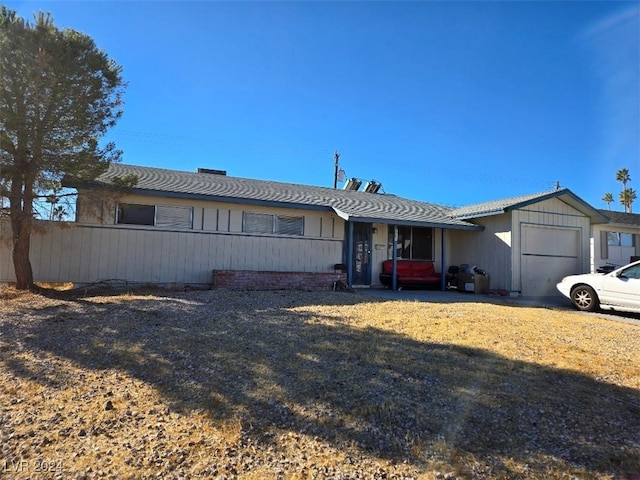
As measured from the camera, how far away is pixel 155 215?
11.0m

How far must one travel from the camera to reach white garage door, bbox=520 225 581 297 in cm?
1295

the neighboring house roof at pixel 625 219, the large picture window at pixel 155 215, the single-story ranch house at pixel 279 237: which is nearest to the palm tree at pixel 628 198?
the neighboring house roof at pixel 625 219

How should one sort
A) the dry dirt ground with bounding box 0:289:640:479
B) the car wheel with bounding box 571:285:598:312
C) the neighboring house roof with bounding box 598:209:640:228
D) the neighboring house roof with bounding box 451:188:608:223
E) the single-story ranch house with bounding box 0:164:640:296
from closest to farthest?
the dry dirt ground with bounding box 0:289:640:479 < the car wheel with bounding box 571:285:598:312 < the single-story ranch house with bounding box 0:164:640:296 < the neighboring house roof with bounding box 451:188:608:223 < the neighboring house roof with bounding box 598:209:640:228

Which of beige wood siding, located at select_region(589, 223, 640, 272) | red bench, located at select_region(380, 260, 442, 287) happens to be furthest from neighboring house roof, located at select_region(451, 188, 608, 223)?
beige wood siding, located at select_region(589, 223, 640, 272)

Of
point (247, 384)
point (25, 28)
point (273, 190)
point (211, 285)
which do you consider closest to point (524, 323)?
point (247, 384)

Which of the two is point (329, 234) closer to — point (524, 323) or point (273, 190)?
point (273, 190)

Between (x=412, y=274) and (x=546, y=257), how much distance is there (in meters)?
4.32

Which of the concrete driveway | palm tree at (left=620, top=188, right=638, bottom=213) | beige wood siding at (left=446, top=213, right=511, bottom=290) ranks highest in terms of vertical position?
palm tree at (left=620, top=188, right=638, bottom=213)

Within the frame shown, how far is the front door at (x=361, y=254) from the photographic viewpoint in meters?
13.7

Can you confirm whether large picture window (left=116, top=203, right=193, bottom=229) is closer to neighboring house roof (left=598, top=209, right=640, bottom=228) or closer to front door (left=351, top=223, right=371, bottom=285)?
front door (left=351, top=223, right=371, bottom=285)

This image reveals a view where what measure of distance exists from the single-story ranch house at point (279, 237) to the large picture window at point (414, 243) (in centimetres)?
4

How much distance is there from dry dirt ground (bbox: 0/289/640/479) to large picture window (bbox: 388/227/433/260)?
7.95 m

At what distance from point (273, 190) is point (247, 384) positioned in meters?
10.6

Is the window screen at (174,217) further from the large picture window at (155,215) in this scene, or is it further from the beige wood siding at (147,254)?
the beige wood siding at (147,254)
